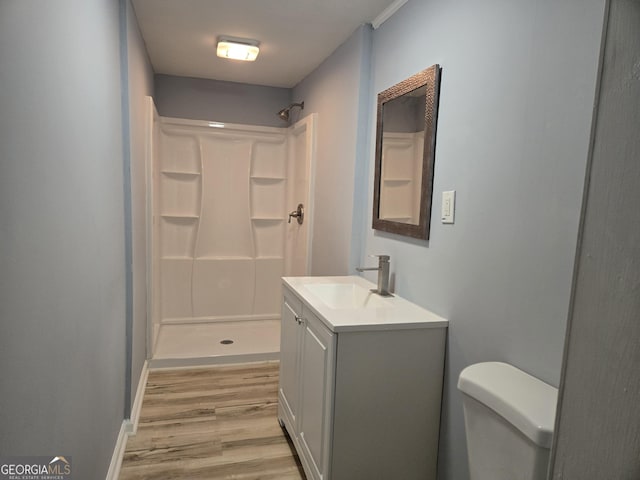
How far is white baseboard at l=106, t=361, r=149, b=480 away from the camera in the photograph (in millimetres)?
1922

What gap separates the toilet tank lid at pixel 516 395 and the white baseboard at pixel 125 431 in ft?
5.30

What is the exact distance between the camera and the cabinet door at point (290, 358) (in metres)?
2.11

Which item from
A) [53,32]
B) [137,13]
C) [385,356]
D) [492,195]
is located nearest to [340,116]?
[137,13]

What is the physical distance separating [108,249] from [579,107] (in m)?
1.77

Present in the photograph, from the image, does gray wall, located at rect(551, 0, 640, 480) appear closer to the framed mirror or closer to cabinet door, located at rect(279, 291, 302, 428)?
the framed mirror

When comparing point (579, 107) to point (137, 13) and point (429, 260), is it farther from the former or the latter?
point (137, 13)

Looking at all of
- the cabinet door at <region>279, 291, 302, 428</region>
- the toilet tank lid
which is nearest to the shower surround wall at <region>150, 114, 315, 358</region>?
the cabinet door at <region>279, 291, 302, 428</region>

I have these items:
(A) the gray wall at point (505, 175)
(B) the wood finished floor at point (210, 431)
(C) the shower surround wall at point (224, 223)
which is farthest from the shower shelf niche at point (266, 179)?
(A) the gray wall at point (505, 175)

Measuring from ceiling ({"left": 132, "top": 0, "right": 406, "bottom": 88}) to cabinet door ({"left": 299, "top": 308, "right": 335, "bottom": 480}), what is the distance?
5.35 ft

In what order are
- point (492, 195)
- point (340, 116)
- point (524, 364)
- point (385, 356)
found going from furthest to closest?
point (340, 116) → point (385, 356) → point (492, 195) → point (524, 364)

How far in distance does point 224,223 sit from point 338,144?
1768 millimetres

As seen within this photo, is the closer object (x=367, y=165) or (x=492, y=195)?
(x=492, y=195)

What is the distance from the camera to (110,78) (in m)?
1.80

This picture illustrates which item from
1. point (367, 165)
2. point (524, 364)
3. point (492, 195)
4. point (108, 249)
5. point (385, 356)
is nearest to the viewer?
point (524, 364)
